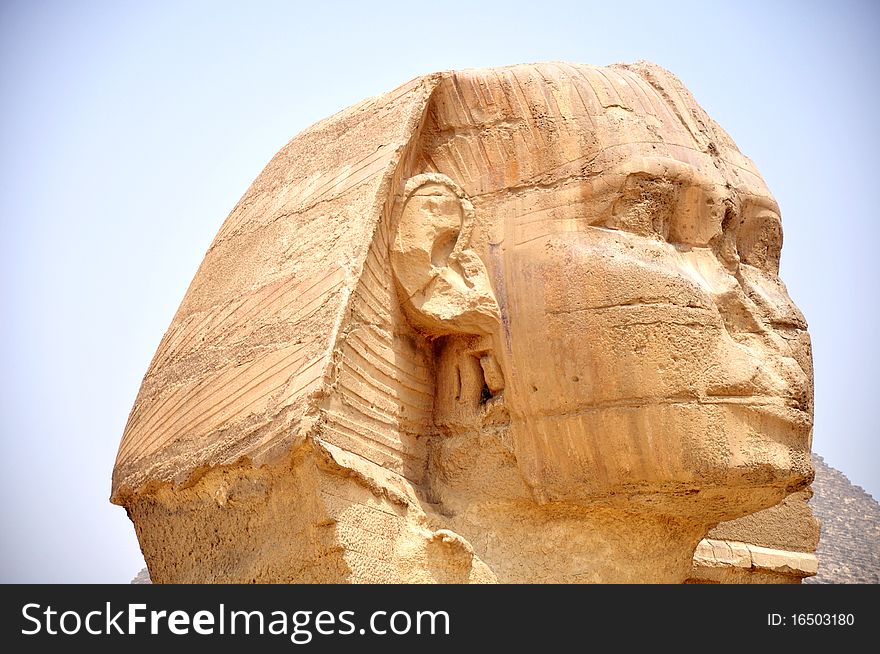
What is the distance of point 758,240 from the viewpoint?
6207mm

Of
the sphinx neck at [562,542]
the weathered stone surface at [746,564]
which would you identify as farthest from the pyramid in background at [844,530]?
the sphinx neck at [562,542]

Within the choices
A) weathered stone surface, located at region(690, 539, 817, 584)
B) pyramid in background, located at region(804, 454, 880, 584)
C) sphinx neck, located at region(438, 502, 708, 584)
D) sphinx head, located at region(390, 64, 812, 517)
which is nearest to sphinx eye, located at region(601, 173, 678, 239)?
sphinx head, located at region(390, 64, 812, 517)

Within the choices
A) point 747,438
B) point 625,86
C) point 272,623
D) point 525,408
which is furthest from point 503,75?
point 272,623

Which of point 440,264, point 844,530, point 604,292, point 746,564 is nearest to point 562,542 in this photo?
point 604,292

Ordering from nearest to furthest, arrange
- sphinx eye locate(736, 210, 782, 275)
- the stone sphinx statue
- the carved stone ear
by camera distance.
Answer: the stone sphinx statue → the carved stone ear → sphinx eye locate(736, 210, 782, 275)

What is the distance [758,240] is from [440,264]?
1.48 m

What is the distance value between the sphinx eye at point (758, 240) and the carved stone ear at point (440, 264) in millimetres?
1224

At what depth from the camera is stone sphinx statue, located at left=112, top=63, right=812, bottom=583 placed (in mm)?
5363

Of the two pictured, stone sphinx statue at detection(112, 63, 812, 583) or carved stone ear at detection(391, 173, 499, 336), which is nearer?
stone sphinx statue at detection(112, 63, 812, 583)

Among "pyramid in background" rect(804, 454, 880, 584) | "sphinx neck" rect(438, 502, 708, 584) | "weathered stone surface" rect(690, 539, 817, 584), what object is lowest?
"sphinx neck" rect(438, 502, 708, 584)

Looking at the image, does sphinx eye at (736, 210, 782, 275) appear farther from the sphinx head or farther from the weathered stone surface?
the weathered stone surface

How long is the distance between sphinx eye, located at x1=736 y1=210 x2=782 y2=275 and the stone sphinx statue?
0.04ft

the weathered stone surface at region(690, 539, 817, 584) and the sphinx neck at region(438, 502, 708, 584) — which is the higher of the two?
the weathered stone surface at region(690, 539, 817, 584)

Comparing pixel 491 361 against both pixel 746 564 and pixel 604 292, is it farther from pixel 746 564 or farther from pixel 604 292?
pixel 746 564
